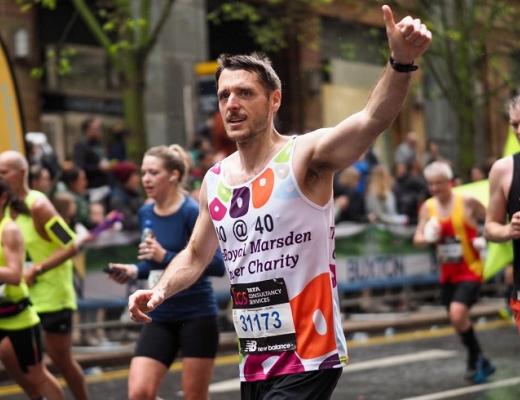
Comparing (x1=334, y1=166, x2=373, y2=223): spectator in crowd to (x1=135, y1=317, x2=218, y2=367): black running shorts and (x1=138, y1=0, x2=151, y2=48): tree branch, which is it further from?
(x1=135, y1=317, x2=218, y2=367): black running shorts

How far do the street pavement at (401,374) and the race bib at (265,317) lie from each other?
5.05 metres

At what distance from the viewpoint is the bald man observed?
8.87m

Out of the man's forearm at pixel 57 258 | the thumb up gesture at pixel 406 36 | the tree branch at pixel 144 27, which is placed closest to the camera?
the thumb up gesture at pixel 406 36

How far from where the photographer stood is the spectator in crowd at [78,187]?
530 inches

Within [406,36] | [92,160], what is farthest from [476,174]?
[406,36]

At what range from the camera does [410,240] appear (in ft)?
57.8

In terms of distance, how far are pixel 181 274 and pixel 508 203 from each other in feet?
7.63

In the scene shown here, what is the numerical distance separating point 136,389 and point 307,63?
20718 millimetres

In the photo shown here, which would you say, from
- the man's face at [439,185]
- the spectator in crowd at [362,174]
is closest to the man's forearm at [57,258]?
the man's face at [439,185]

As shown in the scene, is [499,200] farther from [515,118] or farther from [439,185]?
[439,185]

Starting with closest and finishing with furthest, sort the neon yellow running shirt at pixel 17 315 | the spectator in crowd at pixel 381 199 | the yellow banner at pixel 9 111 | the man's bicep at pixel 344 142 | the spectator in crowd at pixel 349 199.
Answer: the man's bicep at pixel 344 142, the neon yellow running shirt at pixel 17 315, the yellow banner at pixel 9 111, the spectator in crowd at pixel 349 199, the spectator in crowd at pixel 381 199

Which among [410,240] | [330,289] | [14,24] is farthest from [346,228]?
[330,289]

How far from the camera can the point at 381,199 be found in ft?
58.3

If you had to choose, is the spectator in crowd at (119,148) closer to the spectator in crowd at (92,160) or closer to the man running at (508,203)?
the spectator in crowd at (92,160)
